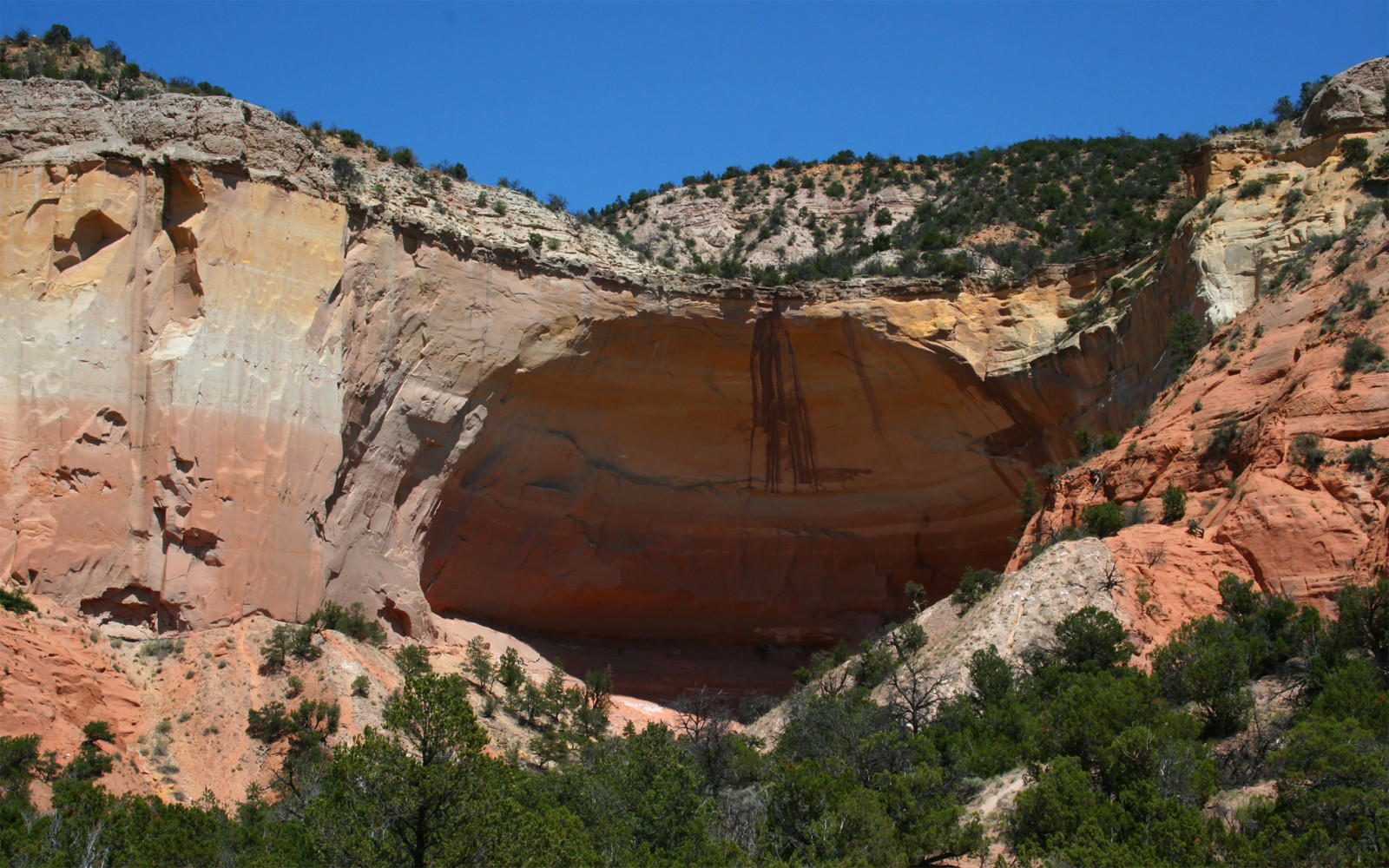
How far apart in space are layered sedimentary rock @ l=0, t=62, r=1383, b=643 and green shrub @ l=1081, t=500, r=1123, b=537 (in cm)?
526

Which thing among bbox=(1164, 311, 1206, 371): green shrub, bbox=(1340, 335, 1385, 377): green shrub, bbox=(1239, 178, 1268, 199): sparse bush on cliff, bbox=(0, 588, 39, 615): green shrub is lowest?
bbox=(0, 588, 39, 615): green shrub

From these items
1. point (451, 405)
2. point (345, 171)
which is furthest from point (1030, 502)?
point (345, 171)

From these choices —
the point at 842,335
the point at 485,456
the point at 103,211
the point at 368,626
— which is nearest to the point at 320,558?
the point at 368,626

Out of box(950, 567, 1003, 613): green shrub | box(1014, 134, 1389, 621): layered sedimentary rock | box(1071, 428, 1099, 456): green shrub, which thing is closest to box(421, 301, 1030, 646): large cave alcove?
box(1071, 428, 1099, 456): green shrub

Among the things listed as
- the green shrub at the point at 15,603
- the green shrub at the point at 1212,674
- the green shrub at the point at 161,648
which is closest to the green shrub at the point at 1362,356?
the green shrub at the point at 1212,674

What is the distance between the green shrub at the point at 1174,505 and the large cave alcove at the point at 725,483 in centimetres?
886

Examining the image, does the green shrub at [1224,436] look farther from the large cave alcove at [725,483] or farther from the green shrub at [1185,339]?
the large cave alcove at [725,483]

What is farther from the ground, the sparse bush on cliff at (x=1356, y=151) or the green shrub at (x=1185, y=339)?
the sparse bush on cliff at (x=1356, y=151)

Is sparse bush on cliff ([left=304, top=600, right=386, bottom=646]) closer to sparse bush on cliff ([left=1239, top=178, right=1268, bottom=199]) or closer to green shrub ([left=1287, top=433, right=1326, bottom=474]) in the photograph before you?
green shrub ([left=1287, top=433, right=1326, bottom=474])

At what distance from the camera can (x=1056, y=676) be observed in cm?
2106

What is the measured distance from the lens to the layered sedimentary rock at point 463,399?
2552 centimetres

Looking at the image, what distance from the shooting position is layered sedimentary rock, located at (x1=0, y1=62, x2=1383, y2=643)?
25.5 meters

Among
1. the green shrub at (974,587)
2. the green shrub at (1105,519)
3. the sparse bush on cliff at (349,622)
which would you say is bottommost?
the sparse bush on cliff at (349,622)

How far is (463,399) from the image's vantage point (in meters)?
30.2
